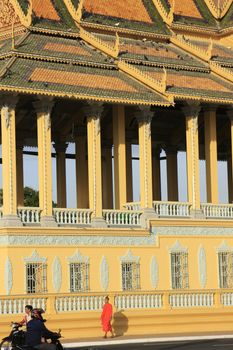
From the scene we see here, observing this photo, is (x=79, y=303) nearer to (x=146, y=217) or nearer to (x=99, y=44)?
(x=146, y=217)

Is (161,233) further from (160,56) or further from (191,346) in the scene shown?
(191,346)

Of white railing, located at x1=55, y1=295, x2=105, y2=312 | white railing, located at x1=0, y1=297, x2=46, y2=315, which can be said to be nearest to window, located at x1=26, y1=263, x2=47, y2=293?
white railing, located at x1=55, y1=295, x2=105, y2=312

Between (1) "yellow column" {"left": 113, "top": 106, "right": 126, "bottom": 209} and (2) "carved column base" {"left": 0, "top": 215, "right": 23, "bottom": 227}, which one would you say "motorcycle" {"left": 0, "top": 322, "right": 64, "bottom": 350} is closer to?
(2) "carved column base" {"left": 0, "top": 215, "right": 23, "bottom": 227}

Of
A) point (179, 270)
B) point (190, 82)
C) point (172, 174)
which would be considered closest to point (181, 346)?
point (179, 270)

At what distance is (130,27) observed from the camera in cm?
5575

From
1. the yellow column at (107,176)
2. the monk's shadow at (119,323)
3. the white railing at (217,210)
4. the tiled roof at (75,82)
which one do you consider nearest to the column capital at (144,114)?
the tiled roof at (75,82)

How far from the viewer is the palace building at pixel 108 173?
44.7 m

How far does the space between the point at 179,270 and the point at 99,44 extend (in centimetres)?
909

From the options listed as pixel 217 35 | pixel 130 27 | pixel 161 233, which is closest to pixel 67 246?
pixel 161 233

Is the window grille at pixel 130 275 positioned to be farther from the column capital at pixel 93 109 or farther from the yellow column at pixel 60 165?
the yellow column at pixel 60 165

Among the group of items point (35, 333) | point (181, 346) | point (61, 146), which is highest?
point (61, 146)

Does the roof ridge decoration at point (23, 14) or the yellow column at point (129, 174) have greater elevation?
the roof ridge decoration at point (23, 14)

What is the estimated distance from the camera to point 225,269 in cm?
5059

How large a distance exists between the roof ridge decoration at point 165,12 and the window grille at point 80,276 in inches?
589
